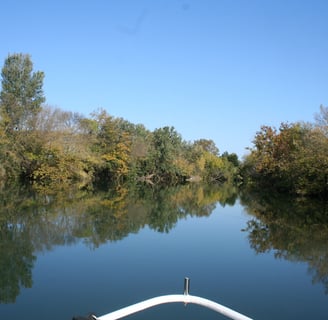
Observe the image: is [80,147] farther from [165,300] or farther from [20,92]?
[165,300]

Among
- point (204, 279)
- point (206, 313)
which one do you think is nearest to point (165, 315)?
point (206, 313)

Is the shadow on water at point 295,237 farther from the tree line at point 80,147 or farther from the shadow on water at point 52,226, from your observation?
the tree line at point 80,147

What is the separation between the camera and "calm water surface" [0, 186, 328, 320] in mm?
5488

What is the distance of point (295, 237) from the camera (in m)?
12.1

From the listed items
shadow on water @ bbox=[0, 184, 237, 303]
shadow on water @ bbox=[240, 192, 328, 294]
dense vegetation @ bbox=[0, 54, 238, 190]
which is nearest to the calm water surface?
shadow on water @ bbox=[0, 184, 237, 303]

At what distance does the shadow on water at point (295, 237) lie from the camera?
9.16 m

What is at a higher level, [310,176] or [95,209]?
Answer: [310,176]

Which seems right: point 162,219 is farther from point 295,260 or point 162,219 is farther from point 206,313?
point 206,313

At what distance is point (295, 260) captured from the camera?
9.19m

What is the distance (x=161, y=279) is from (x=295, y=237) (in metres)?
6.73

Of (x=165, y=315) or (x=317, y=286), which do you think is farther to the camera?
(x=317, y=286)

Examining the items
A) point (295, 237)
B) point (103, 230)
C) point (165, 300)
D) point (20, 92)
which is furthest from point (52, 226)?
point (20, 92)

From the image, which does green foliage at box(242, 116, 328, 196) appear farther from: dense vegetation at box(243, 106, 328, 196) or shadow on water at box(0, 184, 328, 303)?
shadow on water at box(0, 184, 328, 303)

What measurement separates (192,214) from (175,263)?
32.8ft
